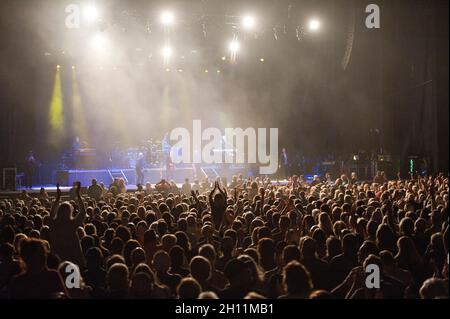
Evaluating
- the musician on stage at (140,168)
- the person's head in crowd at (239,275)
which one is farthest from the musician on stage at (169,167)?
the person's head in crowd at (239,275)

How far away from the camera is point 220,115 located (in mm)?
24578

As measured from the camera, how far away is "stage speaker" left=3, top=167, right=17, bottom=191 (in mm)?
17438

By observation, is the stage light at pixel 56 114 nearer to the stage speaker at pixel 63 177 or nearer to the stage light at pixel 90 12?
the stage speaker at pixel 63 177

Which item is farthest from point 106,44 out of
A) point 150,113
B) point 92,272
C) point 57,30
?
point 92,272

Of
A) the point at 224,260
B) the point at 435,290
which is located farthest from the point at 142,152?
the point at 435,290

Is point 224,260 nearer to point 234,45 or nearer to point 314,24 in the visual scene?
point 314,24

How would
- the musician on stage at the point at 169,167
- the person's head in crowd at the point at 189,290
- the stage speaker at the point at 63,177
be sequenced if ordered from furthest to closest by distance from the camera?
the musician on stage at the point at 169,167 < the stage speaker at the point at 63,177 < the person's head in crowd at the point at 189,290

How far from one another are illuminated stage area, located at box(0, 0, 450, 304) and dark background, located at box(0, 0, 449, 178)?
71 mm

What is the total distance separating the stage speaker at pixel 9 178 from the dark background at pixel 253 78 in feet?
6.77

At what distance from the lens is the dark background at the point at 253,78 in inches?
662

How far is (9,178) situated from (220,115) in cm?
1107

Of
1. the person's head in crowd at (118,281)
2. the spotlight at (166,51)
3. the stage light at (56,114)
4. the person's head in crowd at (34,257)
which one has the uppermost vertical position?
the spotlight at (166,51)

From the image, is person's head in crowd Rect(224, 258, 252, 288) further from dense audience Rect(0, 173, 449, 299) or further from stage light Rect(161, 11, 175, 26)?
stage light Rect(161, 11, 175, 26)

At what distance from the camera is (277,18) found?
1706 cm
